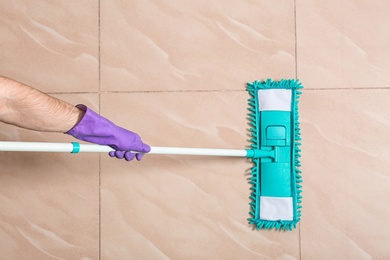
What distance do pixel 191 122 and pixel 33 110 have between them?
0.75m

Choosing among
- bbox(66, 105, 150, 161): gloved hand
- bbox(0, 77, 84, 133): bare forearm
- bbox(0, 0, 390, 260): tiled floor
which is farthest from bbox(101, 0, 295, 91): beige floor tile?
bbox(0, 77, 84, 133): bare forearm

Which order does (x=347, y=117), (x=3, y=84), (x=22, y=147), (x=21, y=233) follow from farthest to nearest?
A: (x=21, y=233), (x=347, y=117), (x=22, y=147), (x=3, y=84)

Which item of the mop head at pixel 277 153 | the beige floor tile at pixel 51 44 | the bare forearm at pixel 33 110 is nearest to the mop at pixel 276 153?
the mop head at pixel 277 153

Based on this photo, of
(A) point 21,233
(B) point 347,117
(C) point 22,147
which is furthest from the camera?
(A) point 21,233

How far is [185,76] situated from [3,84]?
0.85 meters

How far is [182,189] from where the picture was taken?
6.47ft

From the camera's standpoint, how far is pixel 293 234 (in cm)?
194

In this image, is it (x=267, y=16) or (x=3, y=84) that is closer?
(x=3, y=84)

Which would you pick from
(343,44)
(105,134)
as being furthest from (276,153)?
(105,134)

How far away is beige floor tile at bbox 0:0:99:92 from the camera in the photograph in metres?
2.01

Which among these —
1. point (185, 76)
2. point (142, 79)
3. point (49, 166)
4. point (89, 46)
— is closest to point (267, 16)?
point (185, 76)

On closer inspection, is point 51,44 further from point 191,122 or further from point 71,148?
point 71,148

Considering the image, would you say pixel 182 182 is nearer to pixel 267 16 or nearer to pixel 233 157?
pixel 233 157

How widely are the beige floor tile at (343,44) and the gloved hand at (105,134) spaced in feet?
2.25
